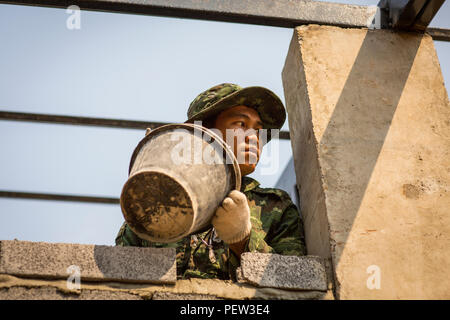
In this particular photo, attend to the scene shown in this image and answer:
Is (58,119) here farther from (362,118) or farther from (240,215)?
(362,118)

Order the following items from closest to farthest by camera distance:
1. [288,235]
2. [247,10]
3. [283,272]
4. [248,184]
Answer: [283,272] < [288,235] < [247,10] < [248,184]

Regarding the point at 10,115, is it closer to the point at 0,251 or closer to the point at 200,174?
the point at 0,251

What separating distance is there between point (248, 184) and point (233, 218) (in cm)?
96

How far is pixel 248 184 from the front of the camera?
12.0 feet

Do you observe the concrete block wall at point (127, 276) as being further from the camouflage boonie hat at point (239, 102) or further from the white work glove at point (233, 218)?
the camouflage boonie hat at point (239, 102)

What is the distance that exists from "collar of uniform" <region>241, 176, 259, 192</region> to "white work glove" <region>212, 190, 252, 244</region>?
2.59ft

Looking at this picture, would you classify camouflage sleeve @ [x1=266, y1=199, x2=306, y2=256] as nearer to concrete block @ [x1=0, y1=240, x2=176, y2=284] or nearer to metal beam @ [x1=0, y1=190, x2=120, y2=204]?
concrete block @ [x1=0, y1=240, x2=176, y2=284]

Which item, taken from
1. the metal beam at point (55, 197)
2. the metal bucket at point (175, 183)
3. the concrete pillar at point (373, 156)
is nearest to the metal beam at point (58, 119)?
the metal beam at point (55, 197)

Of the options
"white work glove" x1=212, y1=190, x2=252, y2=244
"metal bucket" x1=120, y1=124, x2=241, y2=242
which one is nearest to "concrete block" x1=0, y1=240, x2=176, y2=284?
"metal bucket" x1=120, y1=124, x2=241, y2=242

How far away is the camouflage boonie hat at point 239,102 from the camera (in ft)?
11.4

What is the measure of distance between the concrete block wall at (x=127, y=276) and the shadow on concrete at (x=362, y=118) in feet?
0.83

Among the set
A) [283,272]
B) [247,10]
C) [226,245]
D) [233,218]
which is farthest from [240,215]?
[247,10]

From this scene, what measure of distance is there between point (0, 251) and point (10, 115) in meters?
2.06

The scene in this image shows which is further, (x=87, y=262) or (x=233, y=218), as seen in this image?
(x=233, y=218)
